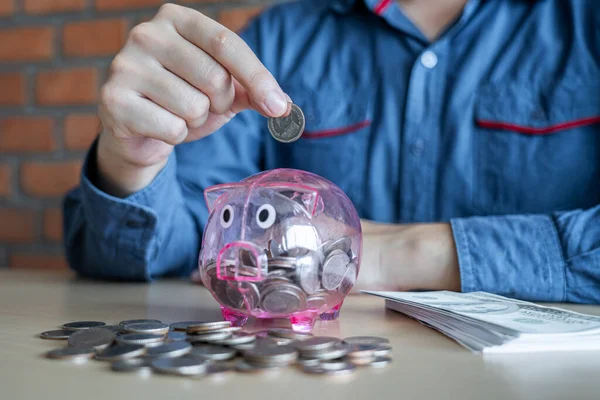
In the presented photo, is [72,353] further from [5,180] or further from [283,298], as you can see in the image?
[5,180]

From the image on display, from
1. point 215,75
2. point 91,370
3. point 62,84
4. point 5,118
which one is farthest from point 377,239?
point 5,118

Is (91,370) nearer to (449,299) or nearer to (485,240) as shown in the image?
(449,299)

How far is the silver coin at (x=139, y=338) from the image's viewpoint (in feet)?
1.57

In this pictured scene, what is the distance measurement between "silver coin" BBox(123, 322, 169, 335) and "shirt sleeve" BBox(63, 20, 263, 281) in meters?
0.38

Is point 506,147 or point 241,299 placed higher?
point 506,147

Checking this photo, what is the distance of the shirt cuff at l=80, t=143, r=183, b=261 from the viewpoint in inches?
35.2

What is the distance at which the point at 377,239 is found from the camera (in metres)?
0.85

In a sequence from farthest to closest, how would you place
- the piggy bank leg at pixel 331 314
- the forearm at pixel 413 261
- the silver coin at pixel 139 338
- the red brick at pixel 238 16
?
1. the red brick at pixel 238 16
2. the forearm at pixel 413 261
3. the piggy bank leg at pixel 331 314
4. the silver coin at pixel 139 338

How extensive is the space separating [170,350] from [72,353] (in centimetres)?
8

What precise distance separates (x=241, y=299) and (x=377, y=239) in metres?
0.35

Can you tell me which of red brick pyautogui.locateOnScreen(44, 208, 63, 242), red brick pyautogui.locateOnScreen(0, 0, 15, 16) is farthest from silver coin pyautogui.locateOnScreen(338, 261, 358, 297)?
red brick pyautogui.locateOnScreen(0, 0, 15, 16)

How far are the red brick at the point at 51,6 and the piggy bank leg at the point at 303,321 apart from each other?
151 cm

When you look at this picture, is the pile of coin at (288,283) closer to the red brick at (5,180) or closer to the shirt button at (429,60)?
the shirt button at (429,60)

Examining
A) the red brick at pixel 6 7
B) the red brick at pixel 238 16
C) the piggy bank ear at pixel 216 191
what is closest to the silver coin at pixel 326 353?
the piggy bank ear at pixel 216 191
